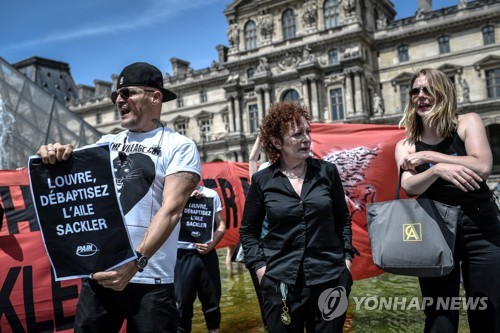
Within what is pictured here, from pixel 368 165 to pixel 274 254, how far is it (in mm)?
2768

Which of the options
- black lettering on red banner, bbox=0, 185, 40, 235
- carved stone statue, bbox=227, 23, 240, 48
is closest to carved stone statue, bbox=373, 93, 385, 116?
carved stone statue, bbox=227, 23, 240, 48

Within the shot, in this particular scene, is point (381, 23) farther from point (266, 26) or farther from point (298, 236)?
point (298, 236)

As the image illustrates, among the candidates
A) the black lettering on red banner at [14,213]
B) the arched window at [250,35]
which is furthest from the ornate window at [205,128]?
the black lettering on red banner at [14,213]

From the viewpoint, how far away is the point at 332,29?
34438 mm

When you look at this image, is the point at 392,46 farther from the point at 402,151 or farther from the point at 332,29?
the point at 402,151

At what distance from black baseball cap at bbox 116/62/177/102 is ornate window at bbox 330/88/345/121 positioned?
31731 millimetres

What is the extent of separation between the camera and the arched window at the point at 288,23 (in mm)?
36812

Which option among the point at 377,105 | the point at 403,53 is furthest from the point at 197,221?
the point at 403,53

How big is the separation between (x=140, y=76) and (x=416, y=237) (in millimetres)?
1885

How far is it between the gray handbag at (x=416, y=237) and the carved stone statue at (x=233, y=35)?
37656 millimetres

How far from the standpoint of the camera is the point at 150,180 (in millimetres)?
2656

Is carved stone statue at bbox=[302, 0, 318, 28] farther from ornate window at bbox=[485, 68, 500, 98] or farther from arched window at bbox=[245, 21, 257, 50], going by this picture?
ornate window at bbox=[485, 68, 500, 98]

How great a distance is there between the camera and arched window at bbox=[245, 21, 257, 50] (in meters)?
38.6

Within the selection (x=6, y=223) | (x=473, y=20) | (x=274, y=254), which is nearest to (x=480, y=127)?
(x=274, y=254)
